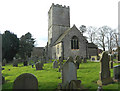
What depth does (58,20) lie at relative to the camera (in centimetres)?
2983

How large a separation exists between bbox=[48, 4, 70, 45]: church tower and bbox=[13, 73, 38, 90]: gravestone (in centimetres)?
2494

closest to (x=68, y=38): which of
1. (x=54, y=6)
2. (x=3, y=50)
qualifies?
(x=54, y=6)

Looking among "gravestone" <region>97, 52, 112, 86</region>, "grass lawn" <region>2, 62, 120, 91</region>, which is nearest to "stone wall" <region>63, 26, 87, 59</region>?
"grass lawn" <region>2, 62, 120, 91</region>

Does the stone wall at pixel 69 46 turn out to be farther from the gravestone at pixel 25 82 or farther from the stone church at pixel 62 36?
the gravestone at pixel 25 82

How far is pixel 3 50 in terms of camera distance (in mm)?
24797

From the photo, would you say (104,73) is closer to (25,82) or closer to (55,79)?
(55,79)

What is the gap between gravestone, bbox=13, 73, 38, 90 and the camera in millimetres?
3990

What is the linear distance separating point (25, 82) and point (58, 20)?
27217 millimetres

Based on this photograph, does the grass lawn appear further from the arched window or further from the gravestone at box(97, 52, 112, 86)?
the arched window

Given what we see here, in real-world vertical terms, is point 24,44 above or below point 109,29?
below

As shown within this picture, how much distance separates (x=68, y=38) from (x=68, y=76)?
17.4 m

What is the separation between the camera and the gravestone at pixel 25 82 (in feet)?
13.1

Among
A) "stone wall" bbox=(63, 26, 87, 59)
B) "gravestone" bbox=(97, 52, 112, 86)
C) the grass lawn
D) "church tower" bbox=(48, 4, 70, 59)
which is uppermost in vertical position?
"church tower" bbox=(48, 4, 70, 59)

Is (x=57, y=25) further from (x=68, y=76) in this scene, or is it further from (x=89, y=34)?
(x=68, y=76)
